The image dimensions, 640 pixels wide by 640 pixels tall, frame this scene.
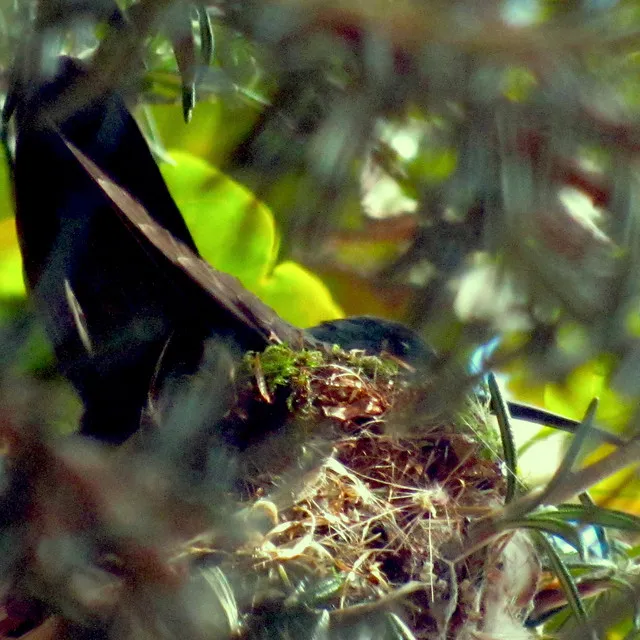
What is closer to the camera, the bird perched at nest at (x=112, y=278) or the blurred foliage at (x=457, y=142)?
the blurred foliage at (x=457, y=142)

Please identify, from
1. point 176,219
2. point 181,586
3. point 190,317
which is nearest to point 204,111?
point 176,219

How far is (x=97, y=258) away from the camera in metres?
1.43

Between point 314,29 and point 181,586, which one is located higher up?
point 314,29

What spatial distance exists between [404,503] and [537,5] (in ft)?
2.70

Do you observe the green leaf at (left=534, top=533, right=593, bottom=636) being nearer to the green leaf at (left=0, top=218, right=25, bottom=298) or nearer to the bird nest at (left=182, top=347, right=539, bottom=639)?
the bird nest at (left=182, top=347, right=539, bottom=639)

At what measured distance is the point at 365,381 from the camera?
147cm

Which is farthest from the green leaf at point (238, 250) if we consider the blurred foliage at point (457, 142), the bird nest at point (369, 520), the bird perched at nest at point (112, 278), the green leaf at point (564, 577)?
the green leaf at point (564, 577)

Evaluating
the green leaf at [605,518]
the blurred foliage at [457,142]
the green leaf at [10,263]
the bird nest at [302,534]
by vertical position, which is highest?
the blurred foliage at [457,142]

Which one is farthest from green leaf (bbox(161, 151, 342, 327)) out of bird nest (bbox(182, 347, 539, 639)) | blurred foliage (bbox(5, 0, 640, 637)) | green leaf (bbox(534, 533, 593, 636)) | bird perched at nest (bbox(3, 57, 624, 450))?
green leaf (bbox(534, 533, 593, 636))

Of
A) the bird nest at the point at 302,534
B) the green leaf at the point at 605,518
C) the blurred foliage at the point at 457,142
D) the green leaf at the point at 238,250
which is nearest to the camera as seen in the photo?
the blurred foliage at the point at 457,142

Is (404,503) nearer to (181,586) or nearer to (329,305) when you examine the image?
(181,586)

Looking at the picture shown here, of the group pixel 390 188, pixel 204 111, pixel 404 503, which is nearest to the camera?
pixel 390 188

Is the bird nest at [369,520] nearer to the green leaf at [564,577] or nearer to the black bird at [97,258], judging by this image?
the green leaf at [564,577]

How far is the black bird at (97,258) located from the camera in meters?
1.30
